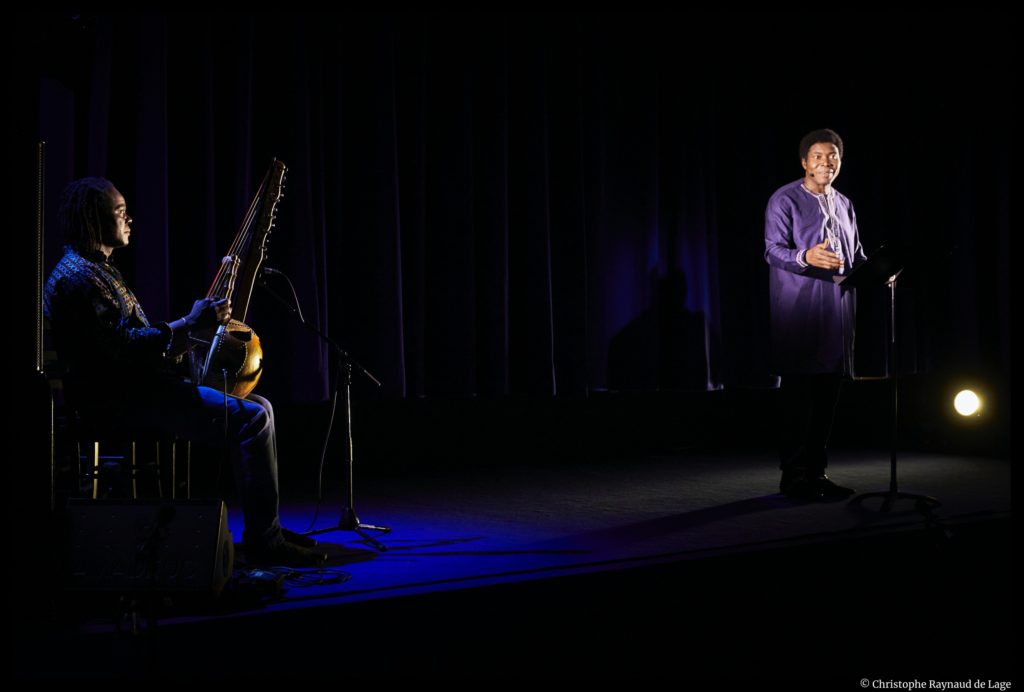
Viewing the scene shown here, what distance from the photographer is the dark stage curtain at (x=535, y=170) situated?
4.18 m

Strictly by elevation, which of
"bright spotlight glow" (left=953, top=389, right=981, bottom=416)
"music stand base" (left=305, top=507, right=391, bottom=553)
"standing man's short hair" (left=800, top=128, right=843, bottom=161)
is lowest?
"music stand base" (left=305, top=507, right=391, bottom=553)

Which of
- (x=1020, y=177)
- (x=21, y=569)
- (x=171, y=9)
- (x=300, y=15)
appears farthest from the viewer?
(x=1020, y=177)

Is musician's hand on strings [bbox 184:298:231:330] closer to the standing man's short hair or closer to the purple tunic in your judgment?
the purple tunic

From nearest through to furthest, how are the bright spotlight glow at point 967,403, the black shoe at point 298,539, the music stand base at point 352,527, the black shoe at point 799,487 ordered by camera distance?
the black shoe at point 298,539 → the music stand base at point 352,527 → the black shoe at point 799,487 → the bright spotlight glow at point 967,403

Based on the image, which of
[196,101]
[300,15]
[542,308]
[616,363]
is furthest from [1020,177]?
[196,101]

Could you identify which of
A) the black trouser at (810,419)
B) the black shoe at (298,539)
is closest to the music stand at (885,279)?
the black trouser at (810,419)

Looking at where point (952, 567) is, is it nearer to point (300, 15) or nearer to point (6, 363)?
point (6, 363)

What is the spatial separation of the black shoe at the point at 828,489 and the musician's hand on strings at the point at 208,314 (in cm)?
241

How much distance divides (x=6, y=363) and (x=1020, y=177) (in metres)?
5.40

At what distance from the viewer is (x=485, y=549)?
9.87ft

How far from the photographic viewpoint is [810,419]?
12.9 ft

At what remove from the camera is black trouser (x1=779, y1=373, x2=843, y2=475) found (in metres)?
3.93

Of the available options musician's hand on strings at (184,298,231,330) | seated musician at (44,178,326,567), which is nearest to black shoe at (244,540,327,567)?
seated musician at (44,178,326,567)

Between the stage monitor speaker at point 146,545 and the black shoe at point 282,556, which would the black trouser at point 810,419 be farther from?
the stage monitor speaker at point 146,545
